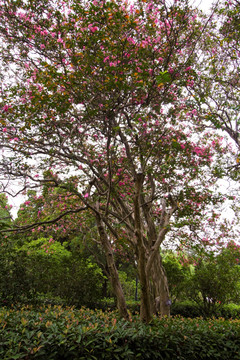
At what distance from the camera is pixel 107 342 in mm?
2953

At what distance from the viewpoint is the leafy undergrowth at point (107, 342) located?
257 centimetres

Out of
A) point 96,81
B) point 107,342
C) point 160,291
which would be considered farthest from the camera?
point 160,291

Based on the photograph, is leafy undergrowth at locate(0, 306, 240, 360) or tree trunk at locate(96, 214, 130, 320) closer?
leafy undergrowth at locate(0, 306, 240, 360)

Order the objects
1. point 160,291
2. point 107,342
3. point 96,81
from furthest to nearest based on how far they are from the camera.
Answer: point 160,291, point 96,81, point 107,342

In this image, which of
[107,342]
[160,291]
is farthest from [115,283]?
[160,291]

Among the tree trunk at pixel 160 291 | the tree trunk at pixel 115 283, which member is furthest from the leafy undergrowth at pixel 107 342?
the tree trunk at pixel 160 291

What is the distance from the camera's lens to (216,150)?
25.9ft

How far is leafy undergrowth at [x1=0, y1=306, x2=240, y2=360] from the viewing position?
257 centimetres

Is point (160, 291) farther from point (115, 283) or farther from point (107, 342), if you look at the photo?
point (107, 342)

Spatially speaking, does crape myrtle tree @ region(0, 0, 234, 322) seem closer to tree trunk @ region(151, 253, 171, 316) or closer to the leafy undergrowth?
the leafy undergrowth

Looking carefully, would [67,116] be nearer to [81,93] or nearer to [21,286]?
[81,93]

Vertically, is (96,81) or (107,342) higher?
(96,81)

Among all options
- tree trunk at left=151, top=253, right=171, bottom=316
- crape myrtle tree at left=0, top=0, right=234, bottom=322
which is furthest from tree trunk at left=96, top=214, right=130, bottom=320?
tree trunk at left=151, top=253, right=171, bottom=316

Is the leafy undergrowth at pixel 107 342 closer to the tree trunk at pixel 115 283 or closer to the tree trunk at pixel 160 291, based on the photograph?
the tree trunk at pixel 115 283
